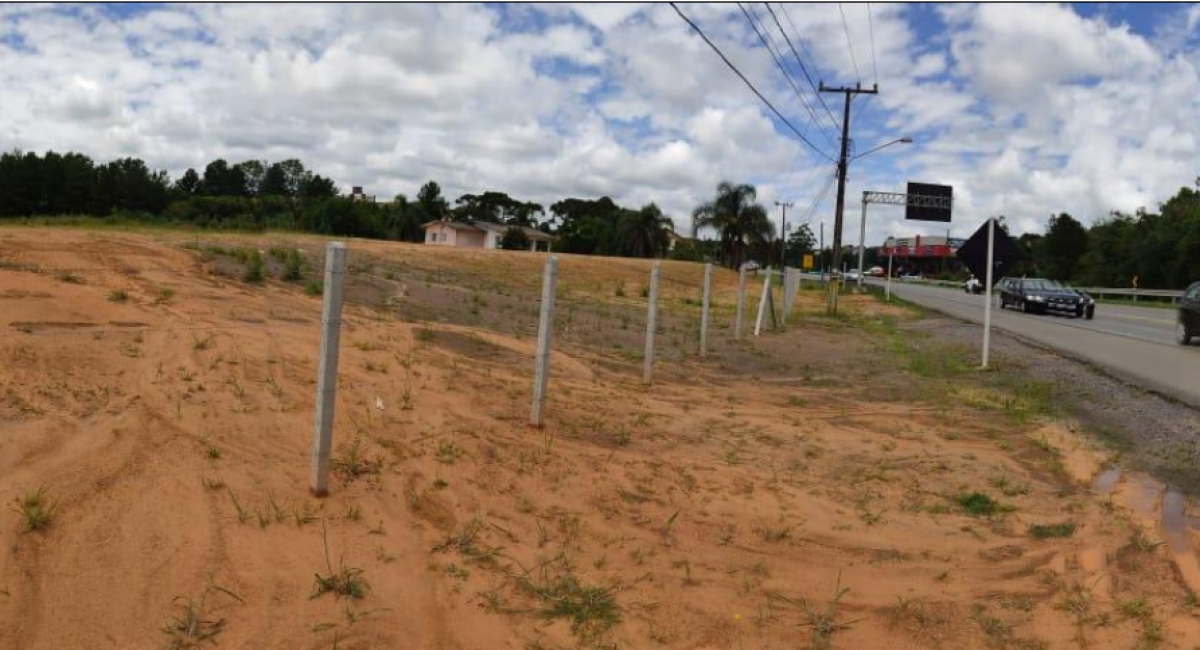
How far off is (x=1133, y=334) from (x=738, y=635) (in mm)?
22916

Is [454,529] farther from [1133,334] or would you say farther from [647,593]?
[1133,334]

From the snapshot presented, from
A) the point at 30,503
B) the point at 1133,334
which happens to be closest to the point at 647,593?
the point at 30,503

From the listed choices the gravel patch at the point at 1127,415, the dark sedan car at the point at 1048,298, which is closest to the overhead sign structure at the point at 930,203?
the dark sedan car at the point at 1048,298

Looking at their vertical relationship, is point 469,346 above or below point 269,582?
above

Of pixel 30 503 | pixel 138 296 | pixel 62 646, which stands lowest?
pixel 62 646

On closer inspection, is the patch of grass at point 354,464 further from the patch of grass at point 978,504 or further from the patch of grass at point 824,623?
the patch of grass at point 978,504

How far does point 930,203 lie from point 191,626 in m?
47.1

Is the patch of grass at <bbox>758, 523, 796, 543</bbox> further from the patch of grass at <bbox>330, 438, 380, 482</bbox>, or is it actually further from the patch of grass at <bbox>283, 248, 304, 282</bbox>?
the patch of grass at <bbox>283, 248, 304, 282</bbox>

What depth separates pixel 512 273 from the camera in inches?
1157

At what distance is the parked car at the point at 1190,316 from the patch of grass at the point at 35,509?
21.2 metres

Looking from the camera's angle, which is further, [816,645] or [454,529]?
[454,529]

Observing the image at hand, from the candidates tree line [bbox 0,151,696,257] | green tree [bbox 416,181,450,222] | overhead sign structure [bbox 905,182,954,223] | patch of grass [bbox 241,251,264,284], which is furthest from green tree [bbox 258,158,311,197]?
patch of grass [bbox 241,251,264,284]

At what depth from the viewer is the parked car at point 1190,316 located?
18750 mm

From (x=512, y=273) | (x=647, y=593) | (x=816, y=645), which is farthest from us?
(x=512, y=273)
